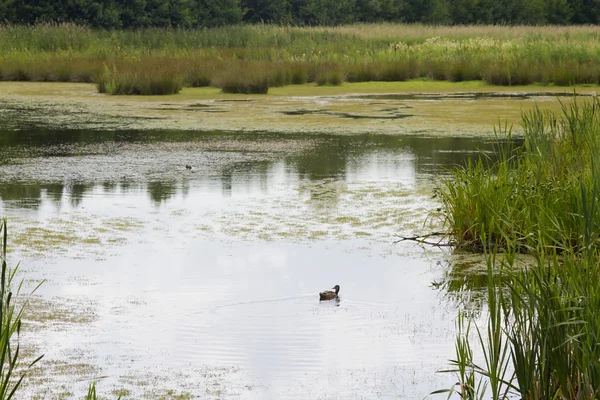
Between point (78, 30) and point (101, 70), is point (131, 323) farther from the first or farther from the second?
point (78, 30)

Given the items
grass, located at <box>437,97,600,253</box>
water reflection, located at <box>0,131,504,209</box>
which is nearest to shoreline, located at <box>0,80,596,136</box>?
water reflection, located at <box>0,131,504,209</box>

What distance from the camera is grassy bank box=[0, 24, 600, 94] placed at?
61.2ft

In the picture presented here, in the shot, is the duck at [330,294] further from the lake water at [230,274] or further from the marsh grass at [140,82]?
the marsh grass at [140,82]

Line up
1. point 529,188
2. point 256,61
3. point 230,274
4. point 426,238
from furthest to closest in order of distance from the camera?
point 256,61 → point 426,238 → point 529,188 → point 230,274

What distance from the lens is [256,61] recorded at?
2130cm

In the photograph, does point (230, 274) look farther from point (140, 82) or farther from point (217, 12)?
point (217, 12)

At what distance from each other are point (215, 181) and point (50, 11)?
86.5 ft

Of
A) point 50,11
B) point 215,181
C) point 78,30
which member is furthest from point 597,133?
point 50,11

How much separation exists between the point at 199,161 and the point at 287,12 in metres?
34.8

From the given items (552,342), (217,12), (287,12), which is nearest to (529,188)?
(552,342)

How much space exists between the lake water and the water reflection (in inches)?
1.7

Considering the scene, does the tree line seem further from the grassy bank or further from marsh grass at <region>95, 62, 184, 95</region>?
marsh grass at <region>95, 62, 184, 95</region>

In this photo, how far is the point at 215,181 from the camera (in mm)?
9250

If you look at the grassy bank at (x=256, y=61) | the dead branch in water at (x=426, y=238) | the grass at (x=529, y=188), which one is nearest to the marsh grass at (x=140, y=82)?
the grassy bank at (x=256, y=61)
